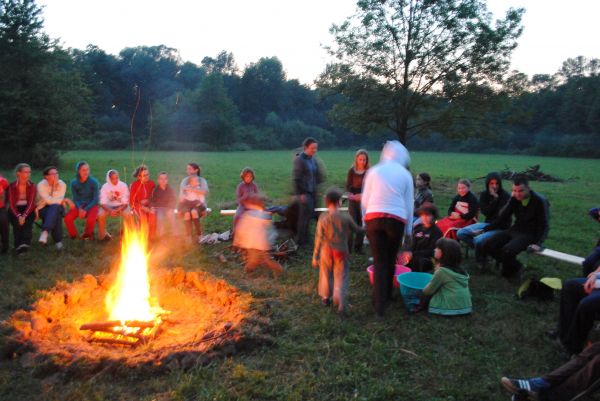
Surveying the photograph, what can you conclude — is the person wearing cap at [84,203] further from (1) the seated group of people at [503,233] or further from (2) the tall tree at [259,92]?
(2) the tall tree at [259,92]

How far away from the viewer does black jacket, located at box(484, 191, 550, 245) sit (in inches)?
245

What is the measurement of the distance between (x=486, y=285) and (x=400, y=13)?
9396mm

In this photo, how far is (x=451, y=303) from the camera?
5168mm

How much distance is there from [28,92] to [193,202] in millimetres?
17206

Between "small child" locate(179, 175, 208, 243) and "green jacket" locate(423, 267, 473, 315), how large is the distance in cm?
475

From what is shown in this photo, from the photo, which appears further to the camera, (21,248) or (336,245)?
(21,248)

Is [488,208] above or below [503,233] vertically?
above

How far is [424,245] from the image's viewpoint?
6438 mm

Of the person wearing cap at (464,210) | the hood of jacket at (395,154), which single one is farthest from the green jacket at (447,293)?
the person wearing cap at (464,210)

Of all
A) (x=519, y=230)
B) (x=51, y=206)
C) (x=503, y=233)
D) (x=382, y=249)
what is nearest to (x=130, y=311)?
(x=382, y=249)

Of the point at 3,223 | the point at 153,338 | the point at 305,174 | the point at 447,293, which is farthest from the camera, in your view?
the point at 305,174

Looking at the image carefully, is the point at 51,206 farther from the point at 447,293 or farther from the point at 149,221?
the point at 447,293

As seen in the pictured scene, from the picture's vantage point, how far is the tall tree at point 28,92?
21.2 metres

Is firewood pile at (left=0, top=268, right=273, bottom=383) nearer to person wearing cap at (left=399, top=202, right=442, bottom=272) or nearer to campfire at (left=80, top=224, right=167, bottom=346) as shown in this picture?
campfire at (left=80, top=224, right=167, bottom=346)
